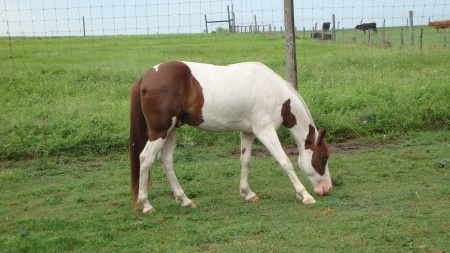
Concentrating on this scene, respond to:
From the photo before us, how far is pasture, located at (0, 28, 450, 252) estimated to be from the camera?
423 centimetres

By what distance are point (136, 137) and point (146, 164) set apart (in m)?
0.34

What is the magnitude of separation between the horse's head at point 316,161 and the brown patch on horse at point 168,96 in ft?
Result: 4.53

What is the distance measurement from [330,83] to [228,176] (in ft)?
16.8

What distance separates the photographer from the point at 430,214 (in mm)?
4625

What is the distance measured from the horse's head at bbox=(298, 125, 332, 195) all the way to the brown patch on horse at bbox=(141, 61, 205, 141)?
1.38 metres

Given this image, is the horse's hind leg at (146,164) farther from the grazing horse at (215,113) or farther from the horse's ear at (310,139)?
the horse's ear at (310,139)

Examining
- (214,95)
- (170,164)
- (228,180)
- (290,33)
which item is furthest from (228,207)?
(290,33)

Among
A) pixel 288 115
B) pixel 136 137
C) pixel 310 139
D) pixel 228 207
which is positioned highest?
pixel 288 115

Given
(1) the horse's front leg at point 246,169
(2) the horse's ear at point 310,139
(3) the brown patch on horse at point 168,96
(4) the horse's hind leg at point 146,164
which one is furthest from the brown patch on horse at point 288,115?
(4) the horse's hind leg at point 146,164

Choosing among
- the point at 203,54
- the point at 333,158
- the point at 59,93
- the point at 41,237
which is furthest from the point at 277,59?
the point at 41,237

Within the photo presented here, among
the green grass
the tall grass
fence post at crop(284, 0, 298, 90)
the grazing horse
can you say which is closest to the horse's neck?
the grazing horse

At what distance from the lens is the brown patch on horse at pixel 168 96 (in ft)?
Answer: 16.9

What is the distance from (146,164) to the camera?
5.26 m

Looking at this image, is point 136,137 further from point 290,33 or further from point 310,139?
point 290,33
